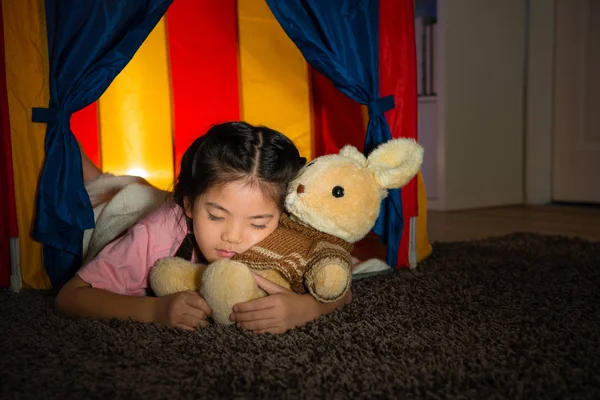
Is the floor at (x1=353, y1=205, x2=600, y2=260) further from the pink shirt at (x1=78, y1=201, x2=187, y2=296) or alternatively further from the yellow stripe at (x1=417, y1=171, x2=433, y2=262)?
the pink shirt at (x1=78, y1=201, x2=187, y2=296)

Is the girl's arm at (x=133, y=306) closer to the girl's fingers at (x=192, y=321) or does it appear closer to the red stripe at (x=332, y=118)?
the girl's fingers at (x=192, y=321)

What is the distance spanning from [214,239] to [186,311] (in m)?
0.15

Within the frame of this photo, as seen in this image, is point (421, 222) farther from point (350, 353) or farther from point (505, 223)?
point (505, 223)

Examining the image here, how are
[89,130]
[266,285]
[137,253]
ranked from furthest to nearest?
1. [89,130]
2. [137,253]
3. [266,285]

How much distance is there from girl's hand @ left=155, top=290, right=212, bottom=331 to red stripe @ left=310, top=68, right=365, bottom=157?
103 centimetres

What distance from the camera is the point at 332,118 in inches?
83.8

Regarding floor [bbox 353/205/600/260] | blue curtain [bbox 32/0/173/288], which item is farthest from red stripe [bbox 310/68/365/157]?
blue curtain [bbox 32/0/173/288]

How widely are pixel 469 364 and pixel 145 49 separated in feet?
5.30

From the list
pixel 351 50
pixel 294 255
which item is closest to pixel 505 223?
pixel 351 50

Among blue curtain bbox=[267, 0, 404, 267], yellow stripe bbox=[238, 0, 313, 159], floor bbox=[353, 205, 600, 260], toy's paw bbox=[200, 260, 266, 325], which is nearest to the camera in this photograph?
toy's paw bbox=[200, 260, 266, 325]

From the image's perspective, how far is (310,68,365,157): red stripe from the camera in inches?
78.9

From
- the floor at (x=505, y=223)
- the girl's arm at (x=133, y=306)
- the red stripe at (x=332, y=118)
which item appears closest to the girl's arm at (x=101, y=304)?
the girl's arm at (x=133, y=306)

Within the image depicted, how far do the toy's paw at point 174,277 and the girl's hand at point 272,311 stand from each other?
13 cm

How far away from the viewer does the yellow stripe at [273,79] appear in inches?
83.4
